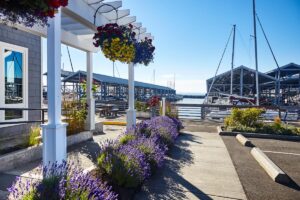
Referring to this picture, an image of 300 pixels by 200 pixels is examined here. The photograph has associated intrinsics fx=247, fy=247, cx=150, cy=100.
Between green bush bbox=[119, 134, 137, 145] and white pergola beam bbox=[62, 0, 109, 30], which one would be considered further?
green bush bbox=[119, 134, 137, 145]

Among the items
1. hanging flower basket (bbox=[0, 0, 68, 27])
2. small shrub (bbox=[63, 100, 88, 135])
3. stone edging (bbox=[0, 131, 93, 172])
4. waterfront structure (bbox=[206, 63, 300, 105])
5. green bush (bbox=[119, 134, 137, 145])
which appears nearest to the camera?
hanging flower basket (bbox=[0, 0, 68, 27])

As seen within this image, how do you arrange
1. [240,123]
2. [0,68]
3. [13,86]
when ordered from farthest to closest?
[240,123], [13,86], [0,68]

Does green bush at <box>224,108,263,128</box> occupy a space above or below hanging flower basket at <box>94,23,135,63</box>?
below

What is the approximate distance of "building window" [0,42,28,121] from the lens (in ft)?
25.3

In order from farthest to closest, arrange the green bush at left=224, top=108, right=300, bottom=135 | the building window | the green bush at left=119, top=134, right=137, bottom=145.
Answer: the green bush at left=224, top=108, right=300, bottom=135, the building window, the green bush at left=119, top=134, right=137, bottom=145

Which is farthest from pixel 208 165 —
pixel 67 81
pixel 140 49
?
pixel 67 81

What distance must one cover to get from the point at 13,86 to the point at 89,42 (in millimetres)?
2887

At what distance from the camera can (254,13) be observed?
1761cm

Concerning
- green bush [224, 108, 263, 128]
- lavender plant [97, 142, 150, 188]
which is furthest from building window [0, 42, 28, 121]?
green bush [224, 108, 263, 128]

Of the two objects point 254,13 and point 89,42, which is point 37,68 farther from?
point 254,13

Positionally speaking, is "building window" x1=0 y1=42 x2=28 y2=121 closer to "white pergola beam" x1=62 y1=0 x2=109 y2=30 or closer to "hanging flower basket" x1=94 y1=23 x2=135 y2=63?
"white pergola beam" x1=62 y1=0 x2=109 y2=30

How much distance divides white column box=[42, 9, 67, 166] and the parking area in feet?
10.4

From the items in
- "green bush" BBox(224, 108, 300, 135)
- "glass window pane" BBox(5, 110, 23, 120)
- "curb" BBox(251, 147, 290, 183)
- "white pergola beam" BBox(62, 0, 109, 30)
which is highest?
"white pergola beam" BBox(62, 0, 109, 30)

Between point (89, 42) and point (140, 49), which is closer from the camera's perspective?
point (140, 49)
